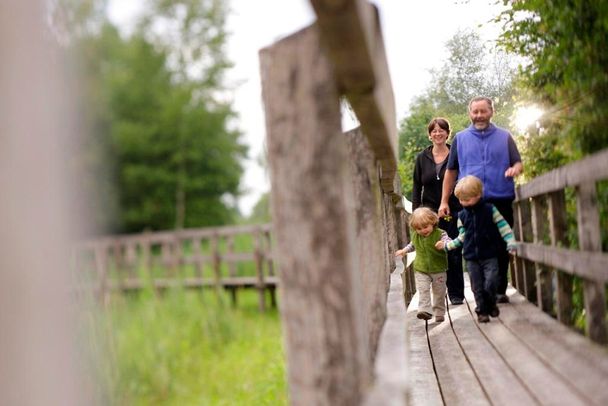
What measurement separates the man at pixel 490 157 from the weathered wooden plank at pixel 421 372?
58cm

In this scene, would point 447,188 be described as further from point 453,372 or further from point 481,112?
point 453,372

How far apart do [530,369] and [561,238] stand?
0.88 meters

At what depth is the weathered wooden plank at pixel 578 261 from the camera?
2658 mm

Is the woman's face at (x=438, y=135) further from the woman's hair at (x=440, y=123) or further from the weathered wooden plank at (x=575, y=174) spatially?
the weathered wooden plank at (x=575, y=174)

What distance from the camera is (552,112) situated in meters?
3.54

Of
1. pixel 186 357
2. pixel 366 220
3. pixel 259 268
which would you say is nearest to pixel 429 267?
pixel 366 220

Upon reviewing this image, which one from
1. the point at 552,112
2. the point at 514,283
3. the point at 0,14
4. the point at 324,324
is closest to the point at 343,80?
the point at 324,324

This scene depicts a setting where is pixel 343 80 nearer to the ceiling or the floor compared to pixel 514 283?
nearer to the ceiling

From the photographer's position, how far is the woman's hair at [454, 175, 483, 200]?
373 cm

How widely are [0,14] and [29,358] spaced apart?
308mm

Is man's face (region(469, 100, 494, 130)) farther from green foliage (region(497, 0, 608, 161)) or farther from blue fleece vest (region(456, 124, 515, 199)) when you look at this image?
green foliage (region(497, 0, 608, 161))

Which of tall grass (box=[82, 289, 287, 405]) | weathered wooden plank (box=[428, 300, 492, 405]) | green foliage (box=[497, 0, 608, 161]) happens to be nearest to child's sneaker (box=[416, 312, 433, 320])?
weathered wooden plank (box=[428, 300, 492, 405])

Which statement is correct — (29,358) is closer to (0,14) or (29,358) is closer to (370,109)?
(0,14)

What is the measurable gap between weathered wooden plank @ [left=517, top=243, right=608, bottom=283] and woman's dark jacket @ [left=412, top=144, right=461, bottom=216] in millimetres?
873
